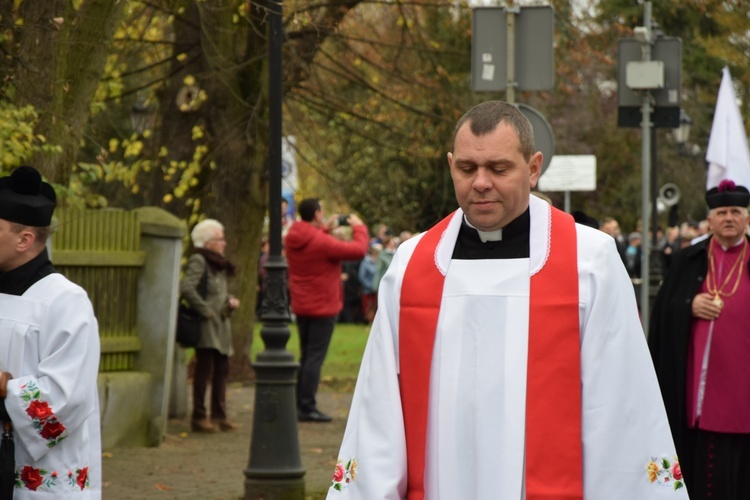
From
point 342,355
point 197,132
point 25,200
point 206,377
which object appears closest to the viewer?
point 25,200

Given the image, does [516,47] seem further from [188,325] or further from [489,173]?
[489,173]

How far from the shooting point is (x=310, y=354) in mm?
14289

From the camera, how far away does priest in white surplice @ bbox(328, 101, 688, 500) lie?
14.2ft

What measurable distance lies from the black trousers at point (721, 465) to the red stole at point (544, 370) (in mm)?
4260

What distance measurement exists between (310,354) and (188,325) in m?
1.64

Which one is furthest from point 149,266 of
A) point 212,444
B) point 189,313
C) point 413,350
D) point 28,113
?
point 413,350

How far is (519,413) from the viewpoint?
14.3 ft

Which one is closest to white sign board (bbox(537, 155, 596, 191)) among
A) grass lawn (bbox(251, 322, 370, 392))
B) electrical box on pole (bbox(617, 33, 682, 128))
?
grass lawn (bbox(251, 322, 370, 392))

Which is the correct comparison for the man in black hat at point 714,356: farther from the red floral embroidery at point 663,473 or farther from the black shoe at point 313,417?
the black shoe at point 313,417

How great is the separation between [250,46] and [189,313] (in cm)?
295

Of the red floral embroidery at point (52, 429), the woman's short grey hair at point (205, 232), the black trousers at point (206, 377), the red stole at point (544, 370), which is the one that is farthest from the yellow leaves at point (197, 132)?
the red stole at point (544, 370)

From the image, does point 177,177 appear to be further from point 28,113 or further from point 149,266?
point 28,113

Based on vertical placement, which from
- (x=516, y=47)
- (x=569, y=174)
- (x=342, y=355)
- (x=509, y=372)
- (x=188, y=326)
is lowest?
(x=342, y=355)

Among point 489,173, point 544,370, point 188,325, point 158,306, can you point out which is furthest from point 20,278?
point 188,325
